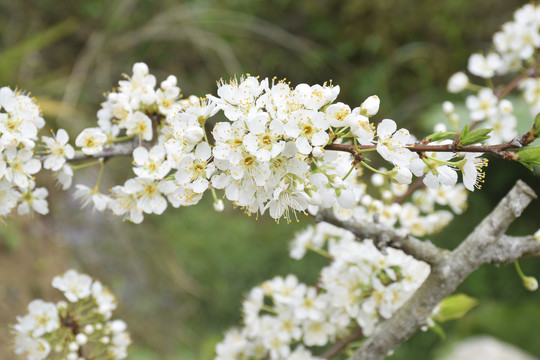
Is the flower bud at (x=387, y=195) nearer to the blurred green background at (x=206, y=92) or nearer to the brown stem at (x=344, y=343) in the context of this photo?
the brown stem at (x=344, y=343)

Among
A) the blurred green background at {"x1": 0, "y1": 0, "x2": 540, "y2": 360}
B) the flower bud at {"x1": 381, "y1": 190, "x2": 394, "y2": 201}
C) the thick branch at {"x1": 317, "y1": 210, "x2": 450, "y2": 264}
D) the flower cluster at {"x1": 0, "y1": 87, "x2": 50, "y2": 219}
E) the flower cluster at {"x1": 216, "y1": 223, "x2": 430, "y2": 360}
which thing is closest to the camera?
the flower cluster at {"x1": 0, "y1": 87, "x2": 50, "y2": 219}

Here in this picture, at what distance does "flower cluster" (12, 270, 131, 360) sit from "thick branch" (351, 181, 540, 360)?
60cm

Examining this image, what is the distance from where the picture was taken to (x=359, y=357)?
0.98m

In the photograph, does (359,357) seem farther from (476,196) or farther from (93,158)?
(476,196)

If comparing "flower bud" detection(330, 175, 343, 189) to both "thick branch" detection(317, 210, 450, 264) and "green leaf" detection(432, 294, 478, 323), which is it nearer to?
"thick branch" detection(317, 210, 450, 264)

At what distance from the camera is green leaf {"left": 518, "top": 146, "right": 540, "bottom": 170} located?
2.10ft

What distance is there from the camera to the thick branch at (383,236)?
0.89 m

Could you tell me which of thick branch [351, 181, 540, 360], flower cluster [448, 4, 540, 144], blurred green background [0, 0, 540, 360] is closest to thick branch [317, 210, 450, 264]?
thick branch [351, 181, 540, 360]

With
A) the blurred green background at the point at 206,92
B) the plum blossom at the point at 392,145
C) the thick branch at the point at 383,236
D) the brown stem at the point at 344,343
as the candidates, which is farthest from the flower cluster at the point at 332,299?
the blurred green background at the point at 206,92

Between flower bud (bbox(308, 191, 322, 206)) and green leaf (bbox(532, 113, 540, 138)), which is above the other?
flower bud (bbox(308, 191, 322, 206))

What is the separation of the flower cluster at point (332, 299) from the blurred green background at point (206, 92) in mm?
1330

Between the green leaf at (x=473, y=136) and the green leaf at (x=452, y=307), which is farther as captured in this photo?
the green leaf at (x=452, y=307)

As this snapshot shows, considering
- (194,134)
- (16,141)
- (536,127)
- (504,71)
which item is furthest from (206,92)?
(536,127)

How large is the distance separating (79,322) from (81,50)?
2.93 meters
